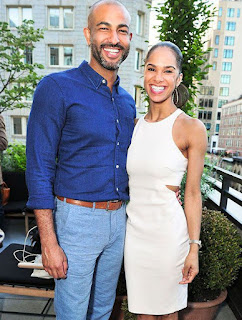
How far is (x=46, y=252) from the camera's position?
4.05 ft

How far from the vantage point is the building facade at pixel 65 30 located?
1552 cm

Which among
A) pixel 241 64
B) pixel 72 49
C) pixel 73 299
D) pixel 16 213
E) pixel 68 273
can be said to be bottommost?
pixel 16 213

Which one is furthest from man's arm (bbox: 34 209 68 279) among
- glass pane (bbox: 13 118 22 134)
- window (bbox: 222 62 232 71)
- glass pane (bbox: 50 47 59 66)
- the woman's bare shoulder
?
glass pane (bbox: 13 118 22 134)

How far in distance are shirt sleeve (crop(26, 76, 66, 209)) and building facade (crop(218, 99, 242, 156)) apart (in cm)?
285

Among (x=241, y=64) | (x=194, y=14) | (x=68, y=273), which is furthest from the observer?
(x=241, y=64)

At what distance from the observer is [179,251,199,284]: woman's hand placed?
54.1 inches

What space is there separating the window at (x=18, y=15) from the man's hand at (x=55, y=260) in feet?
59.1

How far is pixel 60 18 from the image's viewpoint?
15922 millimetres

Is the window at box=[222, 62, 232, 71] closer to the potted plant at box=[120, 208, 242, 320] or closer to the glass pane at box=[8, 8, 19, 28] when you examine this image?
the potted plant at box=[120, 208, 242, 320]

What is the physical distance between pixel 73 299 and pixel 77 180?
0.61 m

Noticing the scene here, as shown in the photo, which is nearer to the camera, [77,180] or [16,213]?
[77,180]

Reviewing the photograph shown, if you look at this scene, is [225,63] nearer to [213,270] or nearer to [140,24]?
[213,270]

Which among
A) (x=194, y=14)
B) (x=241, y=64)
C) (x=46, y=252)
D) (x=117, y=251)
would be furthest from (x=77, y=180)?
(x=241, y=64)

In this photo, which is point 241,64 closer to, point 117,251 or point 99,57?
point 99,57
